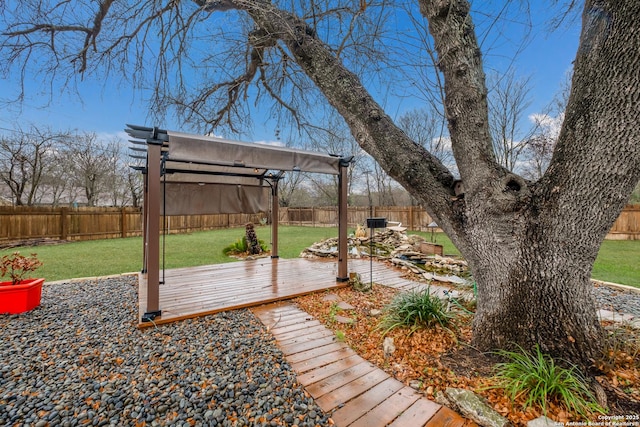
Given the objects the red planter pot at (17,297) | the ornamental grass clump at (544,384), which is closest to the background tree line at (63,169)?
the red planter pot at (17,297)

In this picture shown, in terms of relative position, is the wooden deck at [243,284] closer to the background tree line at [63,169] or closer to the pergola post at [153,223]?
the pergola post at [153,223]

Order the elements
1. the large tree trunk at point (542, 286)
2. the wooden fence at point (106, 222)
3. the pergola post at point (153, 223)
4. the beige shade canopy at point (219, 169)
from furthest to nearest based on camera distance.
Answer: the wooden fence at point (106, 222), the beige shade canopy at point (219, 169), the pergola post at point (153, 223), the large tree trunk at point (542, 286)

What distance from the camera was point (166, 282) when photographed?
476 centimetres

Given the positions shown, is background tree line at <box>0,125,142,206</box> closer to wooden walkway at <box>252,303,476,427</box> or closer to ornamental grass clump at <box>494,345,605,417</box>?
wooden walkway at <box>252,303,476,427</box>

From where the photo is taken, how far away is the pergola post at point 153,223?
303 cm

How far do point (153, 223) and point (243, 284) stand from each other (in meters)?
1.97

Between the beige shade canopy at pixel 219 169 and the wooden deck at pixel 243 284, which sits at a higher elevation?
the beige shade canopy at pixel 219 169

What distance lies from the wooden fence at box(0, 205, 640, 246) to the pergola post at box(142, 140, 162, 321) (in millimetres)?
9503

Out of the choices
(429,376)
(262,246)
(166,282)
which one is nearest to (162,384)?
(429,376)

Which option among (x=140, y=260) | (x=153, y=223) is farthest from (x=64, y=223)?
(x=153, y=223)

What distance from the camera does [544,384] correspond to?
1750 millimetres

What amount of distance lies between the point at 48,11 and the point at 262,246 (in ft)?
21.9

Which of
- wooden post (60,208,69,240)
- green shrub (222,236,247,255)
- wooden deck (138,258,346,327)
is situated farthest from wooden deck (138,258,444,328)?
wooden post (60,208,69,240)

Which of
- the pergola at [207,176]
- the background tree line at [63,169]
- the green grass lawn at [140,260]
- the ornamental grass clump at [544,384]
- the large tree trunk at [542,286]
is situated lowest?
the green grass lawn at [140,260]
